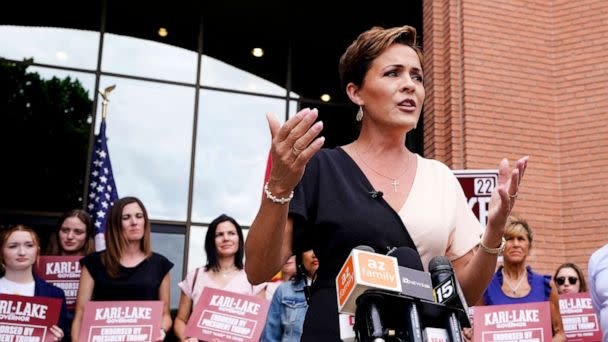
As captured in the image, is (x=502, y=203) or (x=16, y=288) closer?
(x=502, y=203)

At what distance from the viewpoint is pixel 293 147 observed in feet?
5.60

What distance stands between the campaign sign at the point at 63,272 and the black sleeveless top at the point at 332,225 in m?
4.89

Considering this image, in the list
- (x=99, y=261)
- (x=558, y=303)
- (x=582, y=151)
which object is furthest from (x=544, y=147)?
(x=99, y=261)

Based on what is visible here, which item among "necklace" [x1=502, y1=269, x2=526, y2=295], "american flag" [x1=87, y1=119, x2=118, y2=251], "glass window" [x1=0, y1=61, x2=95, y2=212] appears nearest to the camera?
"necklace" [x1=502, y1=269, x2=526, y2=295]

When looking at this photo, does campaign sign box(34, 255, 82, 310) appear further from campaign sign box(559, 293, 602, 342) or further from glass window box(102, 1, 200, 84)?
glass window box(102, 1, 200, 84)

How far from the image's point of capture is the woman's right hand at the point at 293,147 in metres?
1.67

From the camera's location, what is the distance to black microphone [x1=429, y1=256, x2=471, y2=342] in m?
1.44

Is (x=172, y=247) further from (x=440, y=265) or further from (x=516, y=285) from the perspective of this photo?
(x=440, y=265)

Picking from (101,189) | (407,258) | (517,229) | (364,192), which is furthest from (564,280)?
(101,189)

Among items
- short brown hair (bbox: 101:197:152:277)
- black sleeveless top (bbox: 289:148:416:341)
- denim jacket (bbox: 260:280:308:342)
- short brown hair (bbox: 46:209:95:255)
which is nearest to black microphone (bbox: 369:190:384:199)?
black sleeveless top (bbox: 289:148:416:341)

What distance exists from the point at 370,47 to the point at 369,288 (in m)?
0.99

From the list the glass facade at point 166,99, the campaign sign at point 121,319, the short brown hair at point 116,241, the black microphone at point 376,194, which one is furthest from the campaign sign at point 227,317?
the glass facade at point 166,99

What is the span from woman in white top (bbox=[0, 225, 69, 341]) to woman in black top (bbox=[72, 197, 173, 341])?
0.33 meters

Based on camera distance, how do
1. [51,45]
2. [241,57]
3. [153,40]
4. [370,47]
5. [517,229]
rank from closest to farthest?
[370,47] < [517,229] < [51,45] < [153,40] < [241,57]
